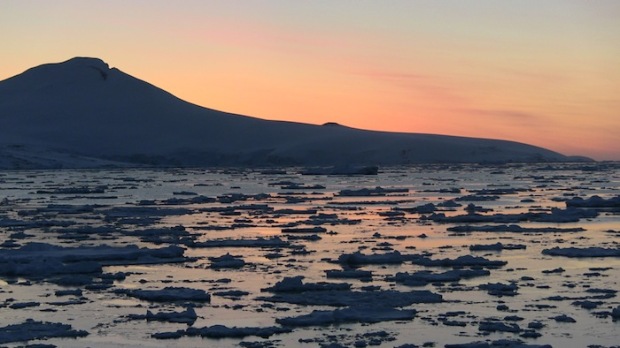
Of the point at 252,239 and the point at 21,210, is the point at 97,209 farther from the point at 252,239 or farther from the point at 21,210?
the point at 252,239

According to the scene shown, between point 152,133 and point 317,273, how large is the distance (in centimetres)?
7030

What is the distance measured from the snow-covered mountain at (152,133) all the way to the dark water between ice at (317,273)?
49.7 metres

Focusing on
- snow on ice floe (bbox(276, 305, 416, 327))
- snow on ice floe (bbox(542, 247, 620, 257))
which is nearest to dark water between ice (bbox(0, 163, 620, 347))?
snow on ice floe (bbox(276, 305, 416, 327))

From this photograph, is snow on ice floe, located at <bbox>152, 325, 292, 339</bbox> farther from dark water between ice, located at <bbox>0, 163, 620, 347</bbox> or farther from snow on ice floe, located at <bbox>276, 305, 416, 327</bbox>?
snow on ice floe, located at <bbox>276, 305, 416, 327</bbox>

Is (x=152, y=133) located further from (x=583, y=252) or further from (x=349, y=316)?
(x=349, y=316)

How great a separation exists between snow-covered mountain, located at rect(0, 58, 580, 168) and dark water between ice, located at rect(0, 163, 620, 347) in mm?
49655

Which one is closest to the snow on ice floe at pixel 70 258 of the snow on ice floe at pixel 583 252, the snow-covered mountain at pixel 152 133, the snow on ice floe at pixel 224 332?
the snow on ice floe at pixel 224 332

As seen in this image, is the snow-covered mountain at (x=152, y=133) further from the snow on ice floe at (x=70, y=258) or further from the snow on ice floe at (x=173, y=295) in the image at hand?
the snow on ice floe at (x=173, y=295)

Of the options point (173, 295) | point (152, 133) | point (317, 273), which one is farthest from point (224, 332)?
point (152, 133)

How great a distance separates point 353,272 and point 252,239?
5.35 meters

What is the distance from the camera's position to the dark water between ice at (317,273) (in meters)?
10.8

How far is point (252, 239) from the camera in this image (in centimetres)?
1953

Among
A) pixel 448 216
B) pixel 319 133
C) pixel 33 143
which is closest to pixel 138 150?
pixel 33 143

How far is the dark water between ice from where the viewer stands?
1079cm
